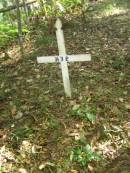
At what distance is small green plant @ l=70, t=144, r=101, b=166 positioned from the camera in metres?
4.44

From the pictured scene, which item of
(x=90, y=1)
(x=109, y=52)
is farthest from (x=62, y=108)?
(x=90, y=1)

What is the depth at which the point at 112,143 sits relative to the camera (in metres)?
4.77

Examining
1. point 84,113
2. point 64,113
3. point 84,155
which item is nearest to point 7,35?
point 64,113

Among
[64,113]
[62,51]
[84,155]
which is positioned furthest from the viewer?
[64,113]

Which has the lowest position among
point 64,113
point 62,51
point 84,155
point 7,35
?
point 84,155

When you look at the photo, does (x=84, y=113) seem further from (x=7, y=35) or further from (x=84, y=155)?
(x=7, y=35)

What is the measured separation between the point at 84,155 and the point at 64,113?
903mm

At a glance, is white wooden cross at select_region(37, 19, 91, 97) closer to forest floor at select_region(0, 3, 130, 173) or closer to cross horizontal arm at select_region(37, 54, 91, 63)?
cross horizontal arm at select_region(37, 54, 91, 63)

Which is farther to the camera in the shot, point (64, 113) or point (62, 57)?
point (64, 113)

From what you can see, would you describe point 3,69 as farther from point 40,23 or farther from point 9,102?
point 40,23

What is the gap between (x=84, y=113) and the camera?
514cm

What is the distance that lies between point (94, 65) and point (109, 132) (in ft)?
6.59

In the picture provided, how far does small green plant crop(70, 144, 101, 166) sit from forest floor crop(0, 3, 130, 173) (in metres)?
0.01

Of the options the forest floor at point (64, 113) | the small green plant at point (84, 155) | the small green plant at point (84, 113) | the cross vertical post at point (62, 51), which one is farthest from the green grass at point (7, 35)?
the small green plant at point (84, 155)
